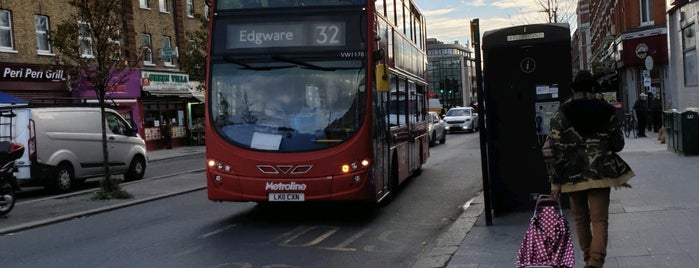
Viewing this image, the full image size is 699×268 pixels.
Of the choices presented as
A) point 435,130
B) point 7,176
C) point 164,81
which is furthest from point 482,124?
point 164,81

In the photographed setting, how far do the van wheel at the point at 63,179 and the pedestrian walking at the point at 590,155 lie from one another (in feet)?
42.8

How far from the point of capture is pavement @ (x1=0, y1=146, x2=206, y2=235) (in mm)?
10570

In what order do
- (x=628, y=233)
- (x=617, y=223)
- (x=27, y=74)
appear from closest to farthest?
(x=628, y=233) < (x=617, y=223) < (x=27, y=74)

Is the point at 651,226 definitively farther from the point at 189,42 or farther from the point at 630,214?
the point at 189,42

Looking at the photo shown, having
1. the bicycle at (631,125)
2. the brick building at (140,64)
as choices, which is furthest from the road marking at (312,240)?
the bicycle at (631,125)

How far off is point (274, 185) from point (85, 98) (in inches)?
938

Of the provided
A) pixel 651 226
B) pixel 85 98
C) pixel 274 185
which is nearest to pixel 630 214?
pixel 651 226

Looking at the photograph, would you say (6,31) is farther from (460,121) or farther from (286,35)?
(460,121)

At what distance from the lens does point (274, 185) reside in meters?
8.89

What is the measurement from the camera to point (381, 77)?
9.14 meters

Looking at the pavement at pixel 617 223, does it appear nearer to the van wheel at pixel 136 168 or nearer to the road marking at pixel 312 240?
the road marking at pixel 312 240

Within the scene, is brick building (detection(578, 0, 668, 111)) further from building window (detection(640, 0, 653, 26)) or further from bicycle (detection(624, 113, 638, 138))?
bicycle (detection(624, 113, 638, 138))

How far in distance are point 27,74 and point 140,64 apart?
7.72 meters

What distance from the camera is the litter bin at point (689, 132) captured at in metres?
14.7
